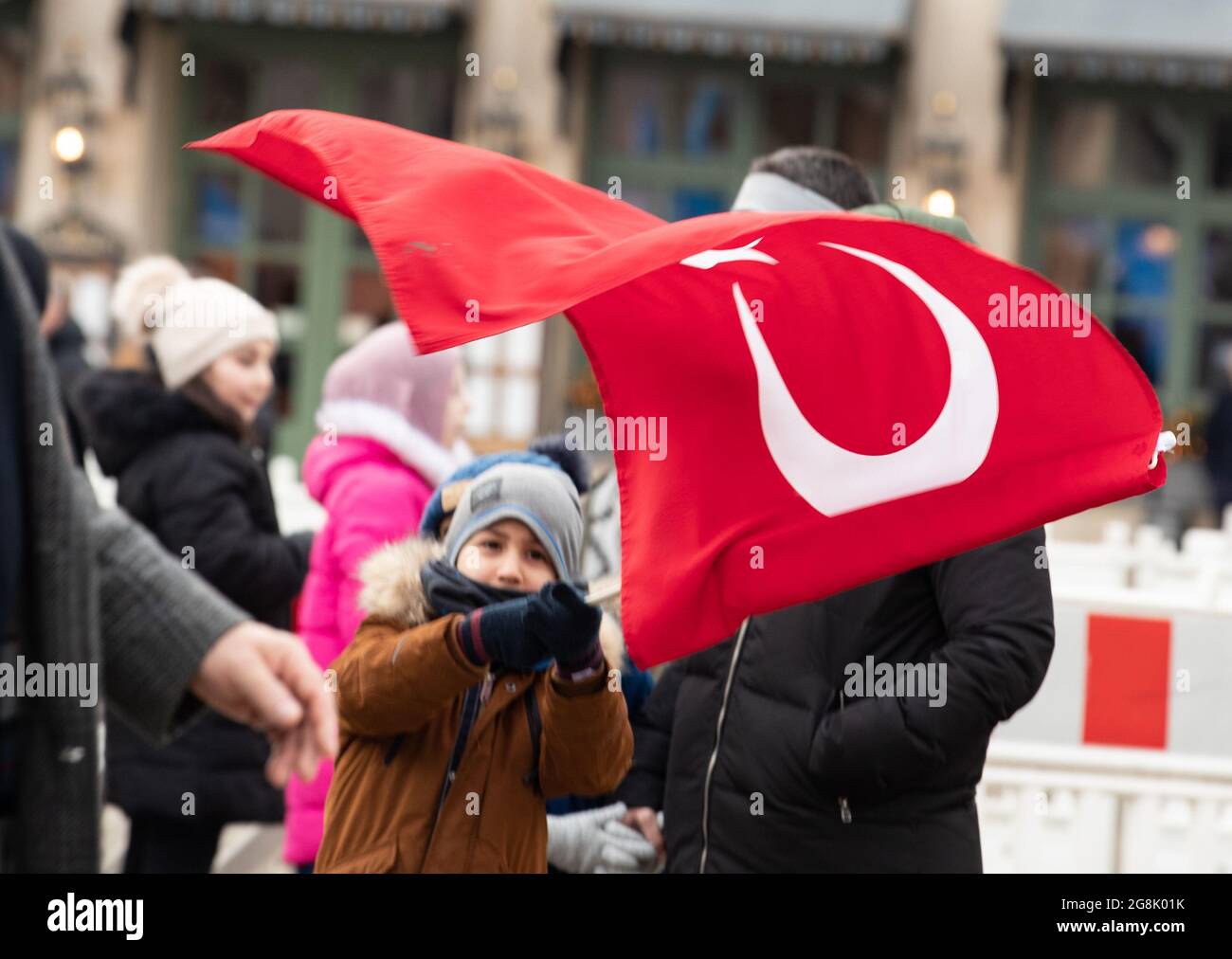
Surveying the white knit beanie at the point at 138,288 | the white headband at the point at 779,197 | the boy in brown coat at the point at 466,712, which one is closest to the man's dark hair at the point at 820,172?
the white headband at the point at 779,197

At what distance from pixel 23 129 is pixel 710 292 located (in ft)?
40.8

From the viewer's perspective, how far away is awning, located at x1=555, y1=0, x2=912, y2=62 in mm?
13633

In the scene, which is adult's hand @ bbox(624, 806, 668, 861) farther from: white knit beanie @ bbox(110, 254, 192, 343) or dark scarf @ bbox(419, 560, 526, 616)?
white knit beanie @ bbox(110, 254, 192, 343)

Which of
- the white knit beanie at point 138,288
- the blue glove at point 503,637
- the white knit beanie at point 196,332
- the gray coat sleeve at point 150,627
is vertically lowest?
the blue glove at point 503,637

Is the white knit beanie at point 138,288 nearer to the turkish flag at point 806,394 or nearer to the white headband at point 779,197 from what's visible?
the white headband at point 779,197

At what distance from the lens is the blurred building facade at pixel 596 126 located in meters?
13.8

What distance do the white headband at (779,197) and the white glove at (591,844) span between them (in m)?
1.26

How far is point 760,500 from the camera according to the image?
10.4ft

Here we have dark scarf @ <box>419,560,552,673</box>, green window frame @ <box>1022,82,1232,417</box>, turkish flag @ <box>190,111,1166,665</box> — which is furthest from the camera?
green window frame @ <box>1022,82,1232,417</box>

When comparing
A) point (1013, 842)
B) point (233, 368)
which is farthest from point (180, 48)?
point (1013, 842)

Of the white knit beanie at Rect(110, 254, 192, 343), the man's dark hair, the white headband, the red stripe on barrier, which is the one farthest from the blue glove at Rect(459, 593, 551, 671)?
the white knit beanie at Rect(110, 254, 192, 343)

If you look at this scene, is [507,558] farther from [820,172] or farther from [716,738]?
Answer: [820,172]

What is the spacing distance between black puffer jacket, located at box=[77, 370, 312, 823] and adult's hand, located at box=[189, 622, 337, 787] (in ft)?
8.82

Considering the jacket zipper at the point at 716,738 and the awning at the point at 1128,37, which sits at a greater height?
the awning at the point at 1128,37
